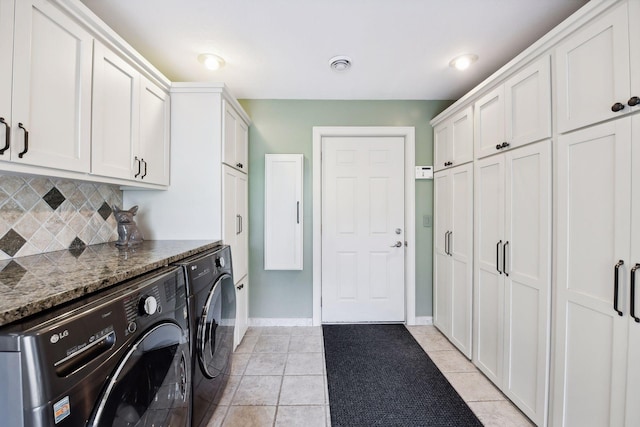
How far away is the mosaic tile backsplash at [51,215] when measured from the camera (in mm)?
1281

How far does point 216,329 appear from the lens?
1522 millimetres

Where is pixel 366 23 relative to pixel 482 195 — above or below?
above

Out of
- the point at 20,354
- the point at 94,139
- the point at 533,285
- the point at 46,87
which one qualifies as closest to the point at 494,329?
the point at 533,285

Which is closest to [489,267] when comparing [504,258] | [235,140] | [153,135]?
[504,258]

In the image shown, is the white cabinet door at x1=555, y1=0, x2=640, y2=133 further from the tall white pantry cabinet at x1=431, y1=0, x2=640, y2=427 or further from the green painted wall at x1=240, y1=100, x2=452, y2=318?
the green painted wall at x1=240, y1=100, x2=452, y2=318

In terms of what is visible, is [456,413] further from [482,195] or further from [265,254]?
[265,254]

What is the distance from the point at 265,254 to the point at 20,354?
6.65 ft

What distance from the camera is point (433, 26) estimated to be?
5.33ft

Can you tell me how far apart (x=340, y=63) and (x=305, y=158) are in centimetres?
96

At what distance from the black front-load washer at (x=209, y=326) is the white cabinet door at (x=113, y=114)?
0.68 meters

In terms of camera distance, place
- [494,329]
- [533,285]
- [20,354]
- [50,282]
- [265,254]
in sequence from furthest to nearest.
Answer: [265,254]
[494,329]
[533,285]
[50,282]
[20,354]

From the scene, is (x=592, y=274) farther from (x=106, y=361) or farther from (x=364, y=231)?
(x=106, y=361)

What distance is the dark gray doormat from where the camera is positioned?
1547 mm

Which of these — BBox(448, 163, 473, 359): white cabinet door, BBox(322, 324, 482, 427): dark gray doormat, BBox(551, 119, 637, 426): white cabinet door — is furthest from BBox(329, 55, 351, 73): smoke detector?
BBox(322, 324, 482, 427): dark gray doormat
